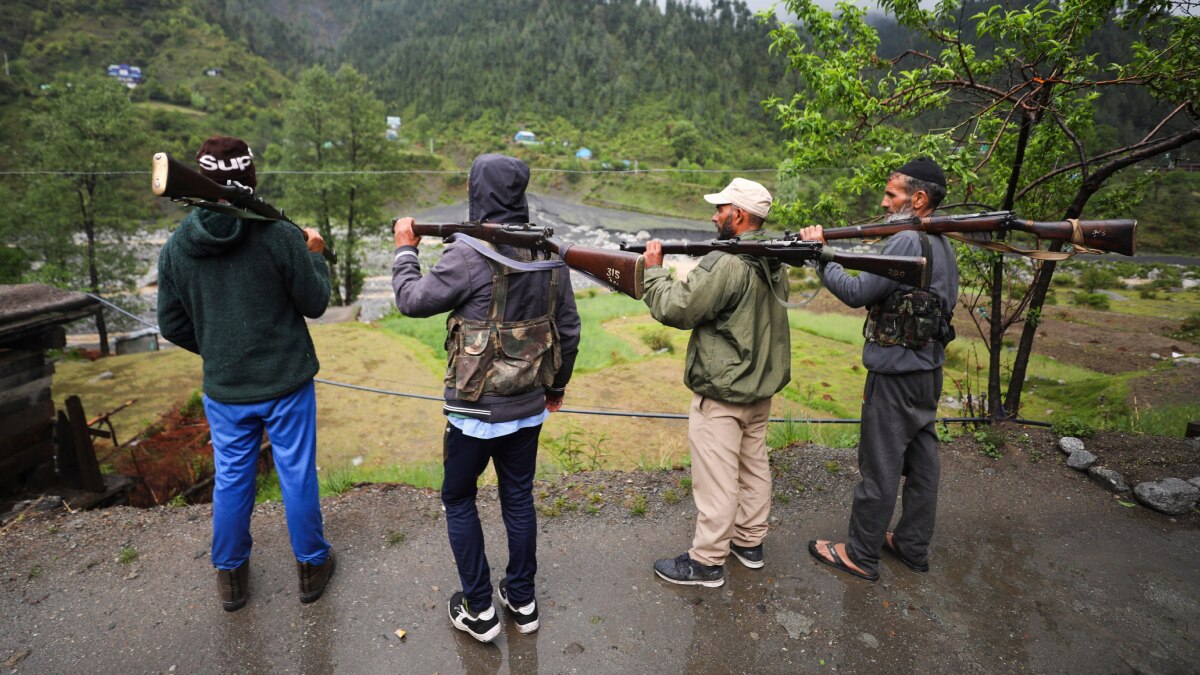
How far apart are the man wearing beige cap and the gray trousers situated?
0.62 meters

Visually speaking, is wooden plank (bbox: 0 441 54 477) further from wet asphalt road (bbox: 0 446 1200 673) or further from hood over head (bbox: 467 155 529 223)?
hood over head (bbox: 467 155 529 223)

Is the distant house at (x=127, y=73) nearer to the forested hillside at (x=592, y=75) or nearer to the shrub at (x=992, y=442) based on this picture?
the forested hillside at (x=592, y=75)

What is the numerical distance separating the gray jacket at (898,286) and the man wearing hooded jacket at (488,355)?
1635mm

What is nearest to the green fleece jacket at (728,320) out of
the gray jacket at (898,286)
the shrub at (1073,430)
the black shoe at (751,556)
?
the gray jacket at (898,286)

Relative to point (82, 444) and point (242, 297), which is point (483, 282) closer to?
point (242, 297)

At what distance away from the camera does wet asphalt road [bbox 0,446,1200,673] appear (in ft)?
10.1

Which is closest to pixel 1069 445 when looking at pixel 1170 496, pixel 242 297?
pixel 1170 496

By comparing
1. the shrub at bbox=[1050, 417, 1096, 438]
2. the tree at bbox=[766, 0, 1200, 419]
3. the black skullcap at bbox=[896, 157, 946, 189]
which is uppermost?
the tree at bbox=[766, 0, 1200, 419]

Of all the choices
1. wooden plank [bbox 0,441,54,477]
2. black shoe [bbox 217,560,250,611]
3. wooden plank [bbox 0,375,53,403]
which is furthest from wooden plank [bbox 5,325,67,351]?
black shoe [bbox 217,560,250,611]

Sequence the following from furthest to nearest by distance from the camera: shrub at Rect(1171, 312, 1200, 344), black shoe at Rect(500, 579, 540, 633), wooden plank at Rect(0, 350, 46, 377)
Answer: shrub at Rect(1171, 312, 1200, 344), wooden plank at Rect(0, 350, 46, 377), black shoe at Rect(500, 579, 540, 633)

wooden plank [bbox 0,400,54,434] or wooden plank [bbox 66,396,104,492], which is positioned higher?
wooden plank [bbox 0,400,54,434]

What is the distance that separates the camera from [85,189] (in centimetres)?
2306

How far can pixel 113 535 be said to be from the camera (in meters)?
4.08

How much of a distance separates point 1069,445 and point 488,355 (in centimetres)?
562
